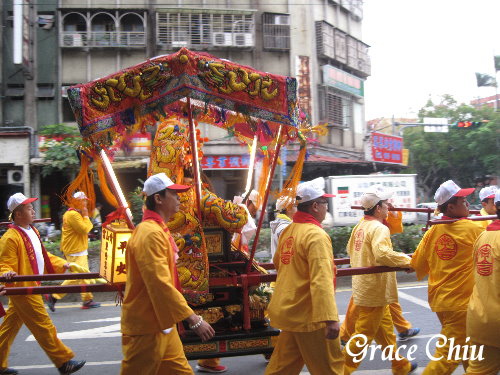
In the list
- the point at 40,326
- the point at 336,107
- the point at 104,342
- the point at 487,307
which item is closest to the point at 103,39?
the point at 336,107

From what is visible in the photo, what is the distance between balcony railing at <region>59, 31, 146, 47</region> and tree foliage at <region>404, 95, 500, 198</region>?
643 inches

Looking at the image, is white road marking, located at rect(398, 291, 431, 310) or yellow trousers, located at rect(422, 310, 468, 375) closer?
yellow trousers, located at rect(422, 310, 468, 375)

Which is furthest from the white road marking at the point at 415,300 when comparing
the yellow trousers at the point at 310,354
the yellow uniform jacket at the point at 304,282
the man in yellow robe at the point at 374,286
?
the yellow uniform jacket at the point at 304,282

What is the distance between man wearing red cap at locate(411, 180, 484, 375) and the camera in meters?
4.09

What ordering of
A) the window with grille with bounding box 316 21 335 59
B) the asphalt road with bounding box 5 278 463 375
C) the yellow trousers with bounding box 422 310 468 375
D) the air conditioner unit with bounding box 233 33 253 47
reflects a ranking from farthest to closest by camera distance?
1. the window with grille with bounding box 316 21 335 59
2. the air conditioner unit with bounding box 233 33 253 47
3. the asphalt road with bounding box 5 278 463 375
4. the yellow trousers with bounding box 422 310 468 375

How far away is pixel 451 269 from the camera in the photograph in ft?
13.7

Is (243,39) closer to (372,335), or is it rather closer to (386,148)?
(386,148)

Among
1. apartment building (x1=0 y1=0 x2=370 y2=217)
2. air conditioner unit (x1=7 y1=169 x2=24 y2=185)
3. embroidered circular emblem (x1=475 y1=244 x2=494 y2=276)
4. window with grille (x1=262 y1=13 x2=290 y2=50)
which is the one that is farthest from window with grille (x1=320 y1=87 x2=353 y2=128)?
embroidered circular emblem (x1=475 y1=244 x2=494 y2=276)

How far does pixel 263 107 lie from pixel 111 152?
1.62 meters

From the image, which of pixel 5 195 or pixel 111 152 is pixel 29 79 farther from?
pixel 111 152

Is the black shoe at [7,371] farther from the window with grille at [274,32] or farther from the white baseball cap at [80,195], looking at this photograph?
the window with grille at [274,32]

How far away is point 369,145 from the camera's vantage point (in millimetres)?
21453

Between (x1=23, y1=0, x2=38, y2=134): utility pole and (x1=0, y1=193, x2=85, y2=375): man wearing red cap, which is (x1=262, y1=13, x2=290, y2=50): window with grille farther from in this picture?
(x1=0, y1=193, x2=85, y2=375): man wearing red cap

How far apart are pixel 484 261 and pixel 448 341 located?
0.83m
